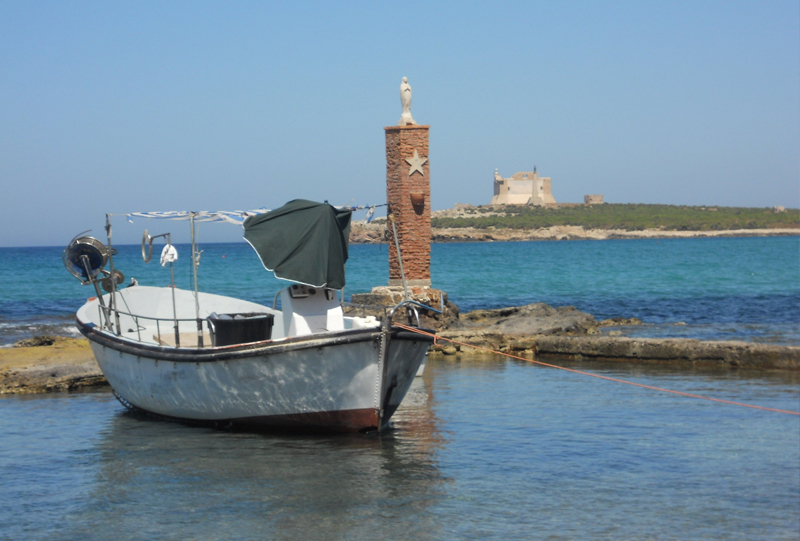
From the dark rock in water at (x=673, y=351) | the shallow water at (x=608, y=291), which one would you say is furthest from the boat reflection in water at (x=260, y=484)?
the shallow water at (x=608, y=291)

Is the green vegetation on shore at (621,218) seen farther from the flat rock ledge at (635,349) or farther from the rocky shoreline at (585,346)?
the flat rock ledge at (635,349)

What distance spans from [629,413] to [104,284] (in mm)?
8875

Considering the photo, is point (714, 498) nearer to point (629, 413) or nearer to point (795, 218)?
point (629, 413)

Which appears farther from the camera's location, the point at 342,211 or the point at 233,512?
the point at 342,211

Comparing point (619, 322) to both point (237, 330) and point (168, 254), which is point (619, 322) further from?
point (237, 330)

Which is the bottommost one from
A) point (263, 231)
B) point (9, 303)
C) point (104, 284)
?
point (9, 303)

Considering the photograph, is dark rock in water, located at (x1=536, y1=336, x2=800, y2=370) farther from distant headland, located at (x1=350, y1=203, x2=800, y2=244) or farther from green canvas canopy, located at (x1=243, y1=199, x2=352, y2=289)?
distant headland, located at (x1=350, y1=203, x2=800, y2=244)

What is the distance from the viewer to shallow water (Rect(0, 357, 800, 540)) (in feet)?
25.0

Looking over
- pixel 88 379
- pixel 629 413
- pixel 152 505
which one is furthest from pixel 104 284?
pixel 629 413

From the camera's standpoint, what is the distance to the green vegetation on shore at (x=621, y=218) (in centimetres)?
14838

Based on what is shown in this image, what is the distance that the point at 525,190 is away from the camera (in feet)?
547

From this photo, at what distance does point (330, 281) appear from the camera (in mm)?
11797

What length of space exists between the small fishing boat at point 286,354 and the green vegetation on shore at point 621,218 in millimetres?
133178

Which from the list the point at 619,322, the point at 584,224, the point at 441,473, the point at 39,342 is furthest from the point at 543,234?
the point at 441,473
